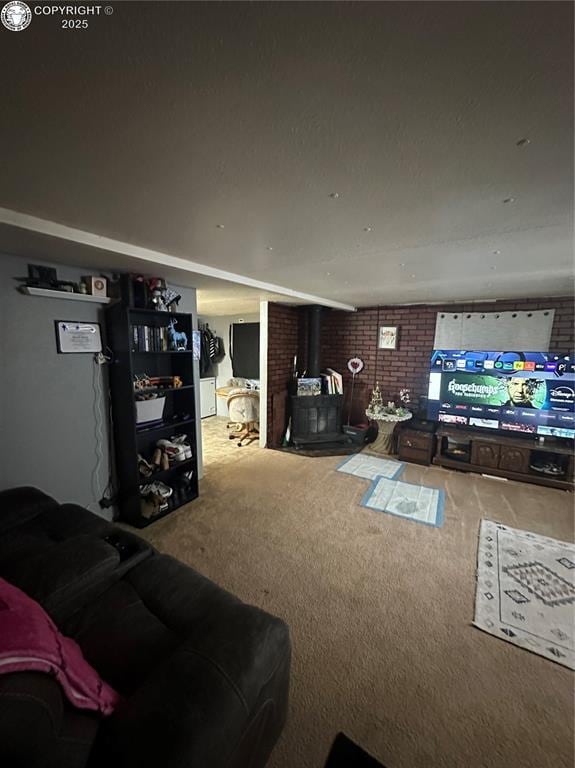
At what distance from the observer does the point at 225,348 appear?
20.1ft

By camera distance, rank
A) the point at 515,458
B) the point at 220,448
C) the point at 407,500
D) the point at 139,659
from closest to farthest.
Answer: the point at 139,659 < the point at 407,500 < the point at 515,458 < the point at 220,448

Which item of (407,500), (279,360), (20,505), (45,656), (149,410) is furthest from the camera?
(279,360)

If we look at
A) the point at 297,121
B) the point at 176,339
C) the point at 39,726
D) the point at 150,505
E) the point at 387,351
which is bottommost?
the point at 150,505

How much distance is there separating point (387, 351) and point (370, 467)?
1874 millimetres

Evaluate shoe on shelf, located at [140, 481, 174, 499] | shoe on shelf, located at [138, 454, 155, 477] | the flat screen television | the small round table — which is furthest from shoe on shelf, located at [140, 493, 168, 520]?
the flat screen television

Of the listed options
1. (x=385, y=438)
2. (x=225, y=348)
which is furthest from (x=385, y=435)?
(x=225, y=348)

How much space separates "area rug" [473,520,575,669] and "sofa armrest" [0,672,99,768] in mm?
1922

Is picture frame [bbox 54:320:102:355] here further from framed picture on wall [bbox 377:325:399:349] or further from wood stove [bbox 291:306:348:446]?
framed picture on wall [bbox 377:325:399:349]

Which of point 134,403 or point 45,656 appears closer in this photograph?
point 45,656

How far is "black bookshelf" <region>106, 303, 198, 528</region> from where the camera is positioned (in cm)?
247

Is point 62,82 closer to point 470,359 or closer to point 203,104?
point 203,104

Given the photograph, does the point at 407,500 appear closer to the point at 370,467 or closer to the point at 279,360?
the point at 370,467

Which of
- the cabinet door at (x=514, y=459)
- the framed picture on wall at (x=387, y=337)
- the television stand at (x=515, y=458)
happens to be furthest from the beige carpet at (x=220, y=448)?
the cabinet door at (x=514, y=459)

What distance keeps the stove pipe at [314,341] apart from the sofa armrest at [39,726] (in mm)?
4356
